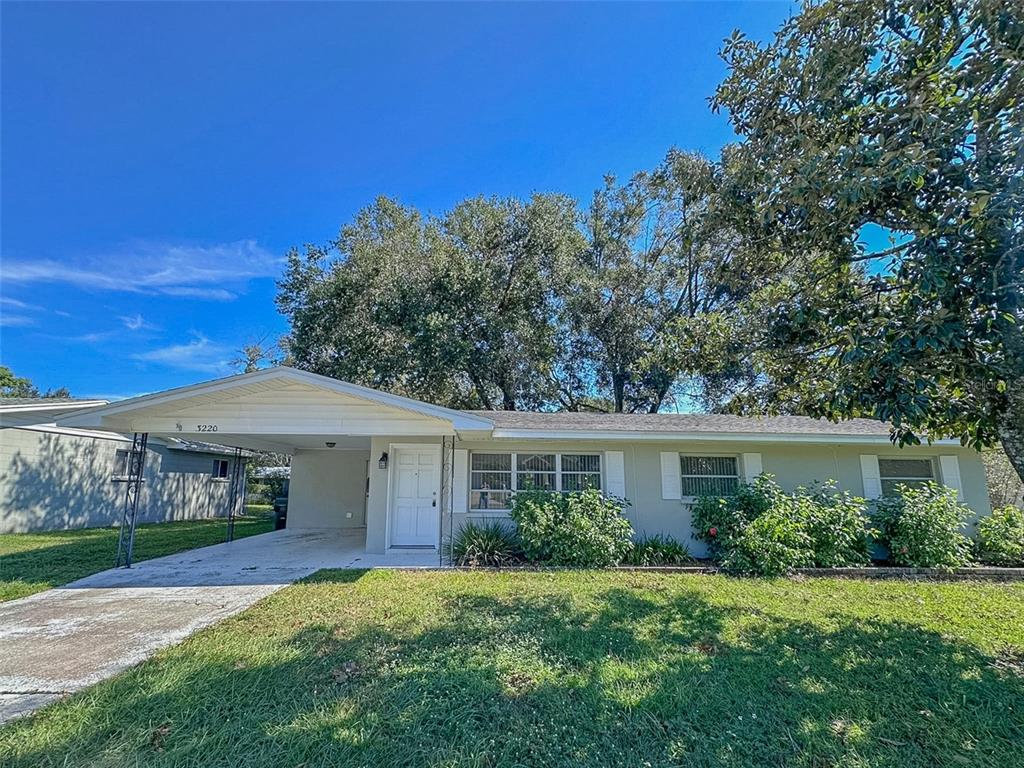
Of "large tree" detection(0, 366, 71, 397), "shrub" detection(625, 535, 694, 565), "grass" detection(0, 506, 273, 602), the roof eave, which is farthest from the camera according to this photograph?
"large tree" detection(0, 366, 71, 397)

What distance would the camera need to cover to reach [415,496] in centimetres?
1054

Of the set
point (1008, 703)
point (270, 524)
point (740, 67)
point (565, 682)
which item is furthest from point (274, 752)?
point (270, 524)

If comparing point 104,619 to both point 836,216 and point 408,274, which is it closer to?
point 836,216

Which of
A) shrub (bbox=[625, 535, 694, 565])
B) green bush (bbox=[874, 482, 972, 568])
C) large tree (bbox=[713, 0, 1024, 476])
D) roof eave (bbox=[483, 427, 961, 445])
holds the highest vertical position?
large tree (bbox=[713, 0, 1024, 476])

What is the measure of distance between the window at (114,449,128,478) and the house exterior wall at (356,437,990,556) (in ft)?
39.1

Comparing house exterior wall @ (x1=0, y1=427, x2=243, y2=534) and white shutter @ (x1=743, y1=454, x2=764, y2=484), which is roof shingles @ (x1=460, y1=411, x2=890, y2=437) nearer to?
white shutter @ (x1=743, y1=454, x2=764, y2=484)

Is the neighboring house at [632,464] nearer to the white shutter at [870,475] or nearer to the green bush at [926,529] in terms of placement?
the white shutter at [870,475]

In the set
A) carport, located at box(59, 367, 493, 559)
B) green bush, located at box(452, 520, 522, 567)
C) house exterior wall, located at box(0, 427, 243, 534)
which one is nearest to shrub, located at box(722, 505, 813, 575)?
green bush, located at box(452, 520, 522, 567)

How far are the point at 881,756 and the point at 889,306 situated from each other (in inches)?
149

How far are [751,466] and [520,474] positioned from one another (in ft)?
15.7

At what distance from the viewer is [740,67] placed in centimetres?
557

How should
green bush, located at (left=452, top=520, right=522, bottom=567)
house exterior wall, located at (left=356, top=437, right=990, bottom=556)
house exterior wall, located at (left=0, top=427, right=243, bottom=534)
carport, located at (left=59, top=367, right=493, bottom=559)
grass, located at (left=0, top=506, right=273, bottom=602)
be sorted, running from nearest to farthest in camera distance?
grass, located at (left=0, top=506, right=273, bottom=602), carport, located at (left=59, top=367, right=493, bottom=559), green bush, located at (left=452, top=520, right=522, bottom=567), house exterior wall, located at (left=356, top=437, right=990, bottom=556), house exterior wall, located at (left=0, top=427, right=243, bottom=534)

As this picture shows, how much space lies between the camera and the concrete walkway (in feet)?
13.7

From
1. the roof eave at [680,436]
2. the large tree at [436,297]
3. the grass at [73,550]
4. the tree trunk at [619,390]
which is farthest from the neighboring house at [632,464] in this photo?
the tree trunk at [619,390]
